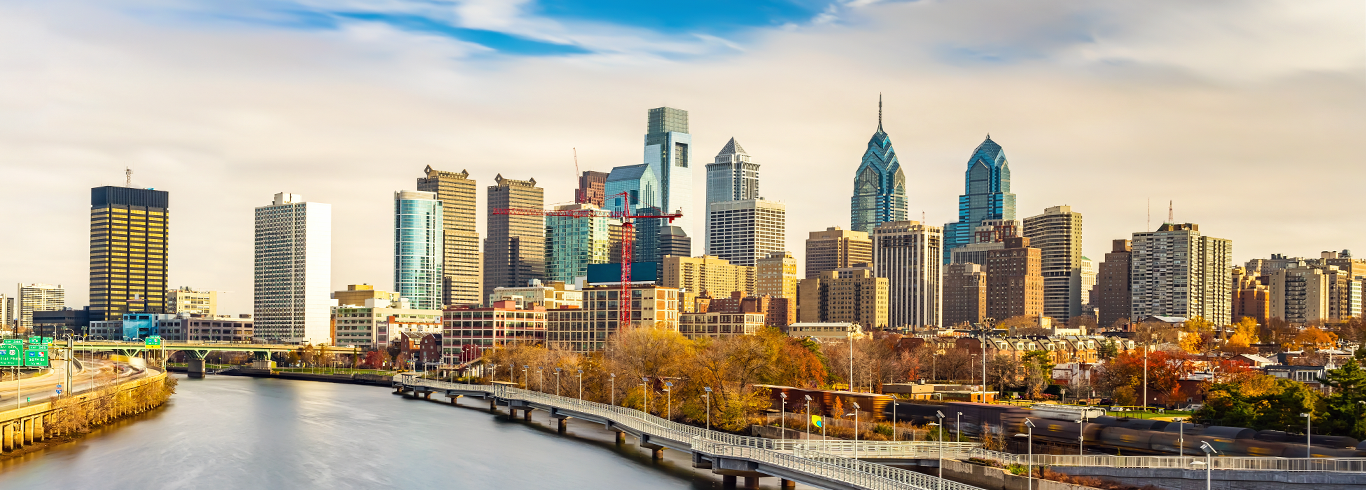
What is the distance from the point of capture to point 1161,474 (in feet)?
234

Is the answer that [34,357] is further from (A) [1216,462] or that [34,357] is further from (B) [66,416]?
(A) [1216,462]

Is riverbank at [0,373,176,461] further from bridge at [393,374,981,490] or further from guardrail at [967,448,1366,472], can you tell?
guardrail at [967,448,1366,472]

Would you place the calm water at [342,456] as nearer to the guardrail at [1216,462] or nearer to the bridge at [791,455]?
the bridge at [791,455]

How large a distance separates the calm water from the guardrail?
1735cm

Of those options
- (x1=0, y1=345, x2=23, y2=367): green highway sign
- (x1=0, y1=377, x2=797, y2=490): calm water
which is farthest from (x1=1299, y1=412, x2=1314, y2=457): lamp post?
(x1=0, y1=345, x2=23, y2=367): green highway sign

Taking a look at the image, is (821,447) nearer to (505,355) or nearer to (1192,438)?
(1192,438)

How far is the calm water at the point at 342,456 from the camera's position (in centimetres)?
8088

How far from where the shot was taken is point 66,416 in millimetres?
102500

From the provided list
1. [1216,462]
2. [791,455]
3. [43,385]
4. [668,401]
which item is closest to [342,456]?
[668,401]

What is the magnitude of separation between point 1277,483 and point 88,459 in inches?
3065

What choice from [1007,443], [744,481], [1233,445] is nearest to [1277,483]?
[1233,445]

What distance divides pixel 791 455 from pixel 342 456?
39.0m

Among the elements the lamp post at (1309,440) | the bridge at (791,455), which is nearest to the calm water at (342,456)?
the bridge at (791,455)

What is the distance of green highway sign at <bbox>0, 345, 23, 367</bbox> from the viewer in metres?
112
